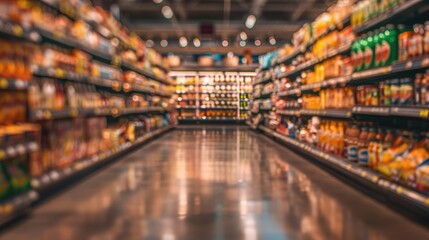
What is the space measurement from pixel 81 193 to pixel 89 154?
110 cm

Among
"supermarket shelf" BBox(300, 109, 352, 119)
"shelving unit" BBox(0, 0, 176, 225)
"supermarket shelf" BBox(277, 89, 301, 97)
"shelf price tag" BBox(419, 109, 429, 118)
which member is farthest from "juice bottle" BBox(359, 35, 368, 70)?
"supermarket shelf" BBox(277, 89, 301, 97)

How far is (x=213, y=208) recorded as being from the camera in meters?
3.92

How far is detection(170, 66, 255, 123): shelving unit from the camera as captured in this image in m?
20.8

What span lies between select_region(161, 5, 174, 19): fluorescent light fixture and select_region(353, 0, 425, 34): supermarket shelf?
12.1m

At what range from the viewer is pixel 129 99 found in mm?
9125

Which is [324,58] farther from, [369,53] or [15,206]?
[15,206]

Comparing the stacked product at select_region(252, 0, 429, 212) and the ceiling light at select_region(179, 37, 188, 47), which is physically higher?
the ceiling light at select_region(179, 37, 188, 47)

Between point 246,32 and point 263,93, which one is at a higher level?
point 246,32

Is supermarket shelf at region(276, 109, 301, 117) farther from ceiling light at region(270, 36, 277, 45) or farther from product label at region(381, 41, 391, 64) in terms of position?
ceiling light at region(270, 36, 277, 45)

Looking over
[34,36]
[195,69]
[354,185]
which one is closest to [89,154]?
[34,36]

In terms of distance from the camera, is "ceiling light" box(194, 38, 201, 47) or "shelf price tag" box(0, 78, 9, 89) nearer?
"shelf price tag" box(0, 78, 9, 89)

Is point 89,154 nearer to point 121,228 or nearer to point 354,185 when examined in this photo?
point 121,228

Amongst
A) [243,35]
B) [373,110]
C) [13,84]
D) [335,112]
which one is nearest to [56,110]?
[13,84]

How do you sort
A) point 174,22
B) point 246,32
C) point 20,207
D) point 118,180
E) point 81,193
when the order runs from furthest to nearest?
1. point 246,32
2. point 174,22
3. point 118,180
4. point 81,193
5. point 20,207
